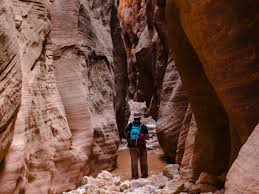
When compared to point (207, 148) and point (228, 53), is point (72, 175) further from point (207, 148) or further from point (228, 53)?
point (228, 53)

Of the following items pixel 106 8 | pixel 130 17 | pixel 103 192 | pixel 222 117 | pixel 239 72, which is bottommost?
pixel 103 192

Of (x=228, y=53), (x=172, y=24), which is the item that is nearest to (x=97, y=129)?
(x=172, y=24)

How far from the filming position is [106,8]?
1241 centimetres

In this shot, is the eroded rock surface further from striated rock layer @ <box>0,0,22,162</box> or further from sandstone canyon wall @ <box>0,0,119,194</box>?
striated rock layer @ <box>0,0,22,162</box>

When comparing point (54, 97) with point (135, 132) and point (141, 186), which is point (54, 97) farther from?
point (141, 186)

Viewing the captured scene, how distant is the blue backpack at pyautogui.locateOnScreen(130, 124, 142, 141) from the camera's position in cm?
840

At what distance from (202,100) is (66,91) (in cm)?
295

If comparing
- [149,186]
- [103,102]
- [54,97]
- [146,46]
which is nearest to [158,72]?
[146,46]

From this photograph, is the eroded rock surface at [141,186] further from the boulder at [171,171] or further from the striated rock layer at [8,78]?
the striated rock layer at [8,78]

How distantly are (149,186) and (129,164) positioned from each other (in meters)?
3.63

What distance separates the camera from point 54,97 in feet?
22.3

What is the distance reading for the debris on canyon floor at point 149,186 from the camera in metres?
6.19

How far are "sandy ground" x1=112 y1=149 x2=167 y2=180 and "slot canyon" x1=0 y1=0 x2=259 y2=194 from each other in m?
0.05

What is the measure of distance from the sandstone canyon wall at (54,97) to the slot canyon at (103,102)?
0.06 ft
